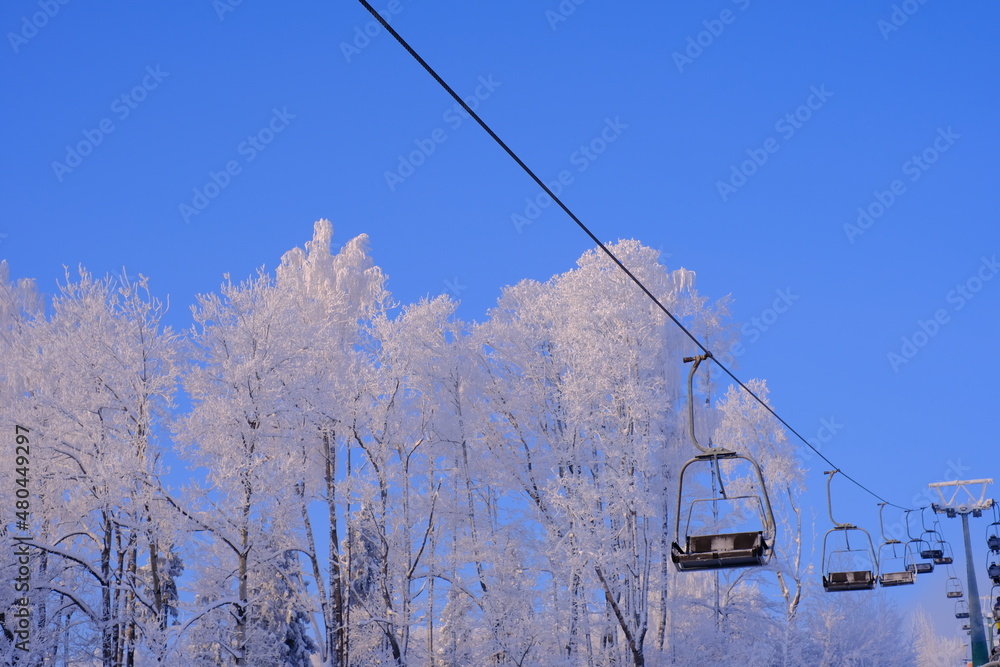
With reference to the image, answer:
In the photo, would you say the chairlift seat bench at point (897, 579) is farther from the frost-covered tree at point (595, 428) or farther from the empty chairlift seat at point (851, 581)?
the frost-covered tree at point (595, 428)

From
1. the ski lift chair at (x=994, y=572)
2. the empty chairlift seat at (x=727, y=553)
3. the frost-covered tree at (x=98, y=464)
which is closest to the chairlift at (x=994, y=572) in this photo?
the ski lift chair at (x=994, y=572)

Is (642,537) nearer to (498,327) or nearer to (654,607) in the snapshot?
(654,607)

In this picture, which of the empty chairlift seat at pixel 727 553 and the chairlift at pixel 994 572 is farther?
the chairlift at pixel 994 572

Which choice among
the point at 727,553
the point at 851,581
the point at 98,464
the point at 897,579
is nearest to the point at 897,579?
the point at 897,579

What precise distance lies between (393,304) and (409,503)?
5.82 metres

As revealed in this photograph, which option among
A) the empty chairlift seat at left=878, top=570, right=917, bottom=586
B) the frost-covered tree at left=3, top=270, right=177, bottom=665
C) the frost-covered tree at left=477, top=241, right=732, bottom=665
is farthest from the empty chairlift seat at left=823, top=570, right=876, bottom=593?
the frost-covered tree at left=3, top=270, right=177, bottom=665

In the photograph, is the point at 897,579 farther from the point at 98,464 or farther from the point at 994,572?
the point at 98,464

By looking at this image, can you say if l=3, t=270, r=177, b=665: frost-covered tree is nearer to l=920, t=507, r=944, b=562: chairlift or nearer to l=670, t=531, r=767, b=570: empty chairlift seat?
l=670, t=531, r=767, b=570: empty chairlift seat

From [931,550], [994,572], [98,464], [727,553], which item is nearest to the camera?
[727,553]

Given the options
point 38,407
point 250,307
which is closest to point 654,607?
point 250,307

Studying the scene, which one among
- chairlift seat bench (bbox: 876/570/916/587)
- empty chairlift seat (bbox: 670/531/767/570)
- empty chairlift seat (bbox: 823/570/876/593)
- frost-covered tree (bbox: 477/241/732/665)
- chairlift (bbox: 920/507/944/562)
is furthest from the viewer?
chairlift (bbox: 920/507/944/562)

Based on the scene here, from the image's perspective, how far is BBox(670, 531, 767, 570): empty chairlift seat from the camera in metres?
10.6

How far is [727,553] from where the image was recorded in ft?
34.9

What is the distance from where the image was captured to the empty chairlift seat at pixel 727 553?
10.6 m
